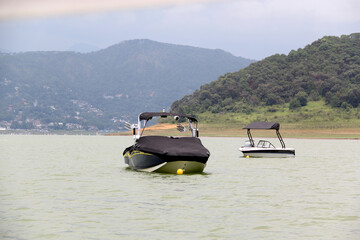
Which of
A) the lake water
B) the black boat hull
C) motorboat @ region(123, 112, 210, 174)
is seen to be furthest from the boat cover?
the lake water

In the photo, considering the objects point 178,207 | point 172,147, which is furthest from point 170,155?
point 178,207

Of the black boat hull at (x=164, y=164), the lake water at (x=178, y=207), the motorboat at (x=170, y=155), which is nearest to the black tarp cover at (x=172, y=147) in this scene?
the motorboat at (x=170, y=155)

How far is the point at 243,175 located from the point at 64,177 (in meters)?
12.1

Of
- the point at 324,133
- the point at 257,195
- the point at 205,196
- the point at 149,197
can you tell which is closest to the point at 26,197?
the point at 149,197

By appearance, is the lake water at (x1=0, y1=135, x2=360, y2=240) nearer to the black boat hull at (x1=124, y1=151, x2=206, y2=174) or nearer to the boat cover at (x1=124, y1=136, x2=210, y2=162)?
the black boat hull at (x1=124, y1=151, x2=206, y2=174)

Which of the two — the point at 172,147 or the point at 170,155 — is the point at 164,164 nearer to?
the point at 170,155

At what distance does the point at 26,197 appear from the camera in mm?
27156

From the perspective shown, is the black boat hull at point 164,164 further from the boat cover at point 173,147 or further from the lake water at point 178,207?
the lake water at point 178,207

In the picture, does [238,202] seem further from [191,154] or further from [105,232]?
[191,154]

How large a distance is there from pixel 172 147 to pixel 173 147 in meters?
0.07

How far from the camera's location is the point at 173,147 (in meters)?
38.1

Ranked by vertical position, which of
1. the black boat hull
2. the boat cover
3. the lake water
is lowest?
the lake water

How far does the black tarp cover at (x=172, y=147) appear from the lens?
37625 mm

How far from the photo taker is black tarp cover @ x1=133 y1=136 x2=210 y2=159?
1481 inches
